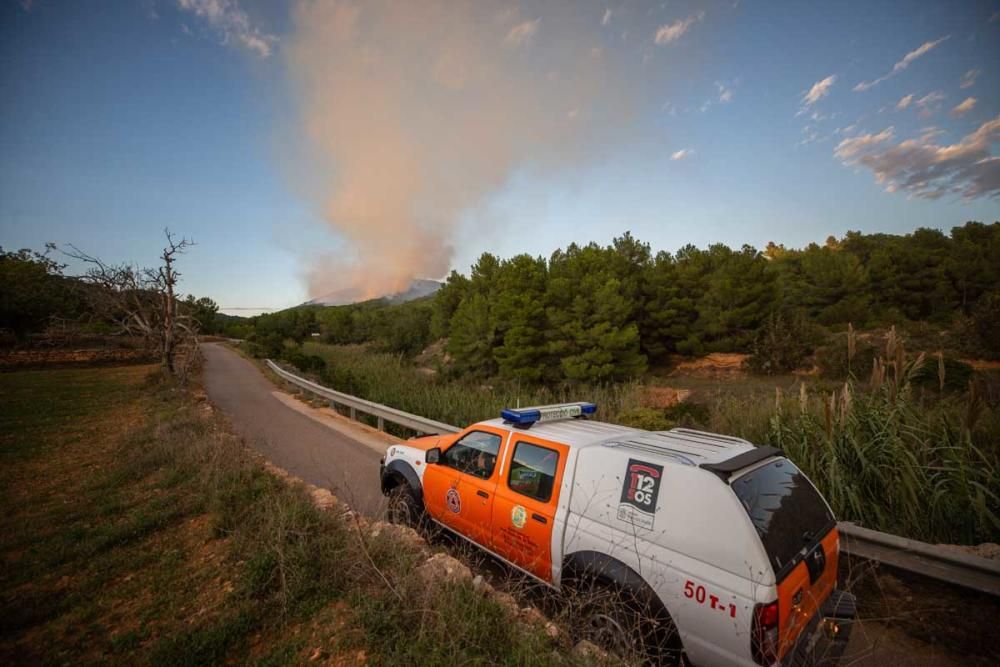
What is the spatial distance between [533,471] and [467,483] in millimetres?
925

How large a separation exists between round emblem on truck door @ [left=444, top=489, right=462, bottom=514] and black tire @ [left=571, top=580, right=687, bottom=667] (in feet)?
5.70

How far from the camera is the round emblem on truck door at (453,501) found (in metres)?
4.32

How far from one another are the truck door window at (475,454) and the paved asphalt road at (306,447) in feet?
3.81

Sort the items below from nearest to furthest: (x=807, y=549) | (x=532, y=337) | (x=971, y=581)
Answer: (x=807, y=549), (x=971, y=581), (x=532, y=337)

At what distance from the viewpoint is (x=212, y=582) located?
11.7 feet

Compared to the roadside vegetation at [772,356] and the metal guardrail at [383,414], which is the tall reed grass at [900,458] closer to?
the roadside vegetation at [772,356]

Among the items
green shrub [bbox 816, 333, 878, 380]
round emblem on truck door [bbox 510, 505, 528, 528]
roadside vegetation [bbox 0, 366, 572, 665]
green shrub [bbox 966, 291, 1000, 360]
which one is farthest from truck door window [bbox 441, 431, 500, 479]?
green shrub [bbox 966, 291, 1000, 360]

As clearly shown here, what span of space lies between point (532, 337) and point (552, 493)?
21182mm

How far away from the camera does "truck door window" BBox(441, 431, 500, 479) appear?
4117 millimetres

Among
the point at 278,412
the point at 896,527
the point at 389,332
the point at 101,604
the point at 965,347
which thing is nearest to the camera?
the point at 101,604

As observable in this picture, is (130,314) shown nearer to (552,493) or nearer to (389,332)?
(552,493)

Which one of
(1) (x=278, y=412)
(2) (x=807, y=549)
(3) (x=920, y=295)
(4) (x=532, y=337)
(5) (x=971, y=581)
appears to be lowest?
(1) (x=278, y=412)

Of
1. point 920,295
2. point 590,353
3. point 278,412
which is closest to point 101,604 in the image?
point 278,412

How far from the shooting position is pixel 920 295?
3416 cm
